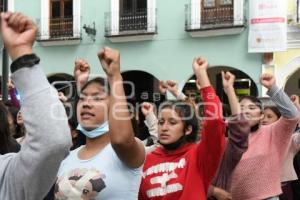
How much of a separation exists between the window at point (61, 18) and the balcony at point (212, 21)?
3.54m

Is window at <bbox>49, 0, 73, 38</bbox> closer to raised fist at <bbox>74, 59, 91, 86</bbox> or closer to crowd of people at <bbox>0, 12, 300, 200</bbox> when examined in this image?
crowd of people at <bbox>0, 12, 300, 200</bbox>

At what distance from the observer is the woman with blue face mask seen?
2602 millimetres

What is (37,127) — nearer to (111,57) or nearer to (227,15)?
(111,57)

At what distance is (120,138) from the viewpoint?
259cm

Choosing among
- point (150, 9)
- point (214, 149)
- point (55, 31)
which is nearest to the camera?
point (214, 149)

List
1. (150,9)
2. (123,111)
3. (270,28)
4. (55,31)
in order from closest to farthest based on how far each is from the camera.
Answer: (123,111) < (270,28) < (150,9) < (55,31)

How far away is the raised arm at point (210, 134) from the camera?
320 centimetres

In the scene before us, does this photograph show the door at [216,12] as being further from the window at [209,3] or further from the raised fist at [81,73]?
the raised fist at [81,73]

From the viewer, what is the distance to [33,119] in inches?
66.4

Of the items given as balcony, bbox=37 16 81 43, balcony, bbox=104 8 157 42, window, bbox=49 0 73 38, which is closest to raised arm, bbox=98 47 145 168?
balcony, bbox=104 8 157 42

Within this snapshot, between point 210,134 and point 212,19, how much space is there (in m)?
11.7

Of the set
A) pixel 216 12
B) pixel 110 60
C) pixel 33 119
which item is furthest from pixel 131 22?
pixel 33 119

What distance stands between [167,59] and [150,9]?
4.67 feet

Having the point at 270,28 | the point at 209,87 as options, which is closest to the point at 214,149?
the point at 209,87
